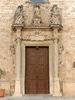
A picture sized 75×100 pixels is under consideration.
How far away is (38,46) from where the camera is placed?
1184 cm

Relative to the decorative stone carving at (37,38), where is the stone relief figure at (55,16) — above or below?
above

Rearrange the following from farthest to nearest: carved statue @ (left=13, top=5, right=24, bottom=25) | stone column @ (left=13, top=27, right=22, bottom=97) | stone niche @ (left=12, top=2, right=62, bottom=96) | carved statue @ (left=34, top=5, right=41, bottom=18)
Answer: carved statue @ (left=34, top=5, right=41, bottom=18)
carved statue @ (left=13, top=5, right=24, bottom=25)
stone niche @ (left=12, top=2, right=62, bottom=96)
stone column @ (left=13, top=27, right=22, bottom=97)

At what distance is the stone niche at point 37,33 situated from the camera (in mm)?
11406

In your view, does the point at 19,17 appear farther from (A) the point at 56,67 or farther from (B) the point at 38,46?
(A) the point at 56,67

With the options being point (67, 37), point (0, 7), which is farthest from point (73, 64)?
point (0, 7)

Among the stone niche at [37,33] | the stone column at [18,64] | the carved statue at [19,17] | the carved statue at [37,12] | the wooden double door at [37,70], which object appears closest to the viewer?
the stone column at [18,64]

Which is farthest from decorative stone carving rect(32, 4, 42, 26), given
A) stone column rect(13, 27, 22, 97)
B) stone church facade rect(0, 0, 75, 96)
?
stone column rect(13, 27, 22, 97)

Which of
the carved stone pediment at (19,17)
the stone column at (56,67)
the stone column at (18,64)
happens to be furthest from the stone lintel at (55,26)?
the stone column at (18,64)

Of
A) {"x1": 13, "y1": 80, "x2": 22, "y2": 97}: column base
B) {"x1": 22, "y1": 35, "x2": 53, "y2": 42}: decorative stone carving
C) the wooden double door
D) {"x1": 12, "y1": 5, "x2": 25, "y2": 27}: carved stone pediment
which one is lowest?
{"x1": 13, "y1": 80, "x2": 22, "y2": 97}: column base

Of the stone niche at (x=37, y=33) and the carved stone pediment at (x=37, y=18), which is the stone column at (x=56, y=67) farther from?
the carved stone pediment at (x=37, y=18)

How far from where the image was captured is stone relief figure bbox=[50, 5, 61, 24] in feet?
37.9

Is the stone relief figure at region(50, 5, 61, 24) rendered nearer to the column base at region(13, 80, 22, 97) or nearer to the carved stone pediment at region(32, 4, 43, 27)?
the carved stone pediment at region(32, 4, 43, 27)

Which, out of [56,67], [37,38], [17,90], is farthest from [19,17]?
[17,90]

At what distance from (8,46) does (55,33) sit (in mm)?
2391
